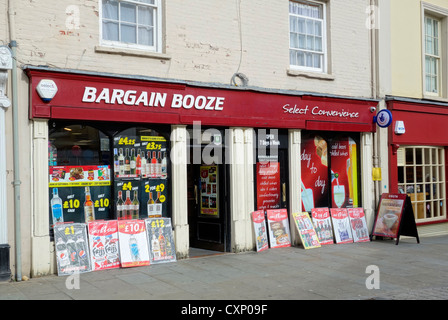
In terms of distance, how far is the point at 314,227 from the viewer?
1130 centimetres

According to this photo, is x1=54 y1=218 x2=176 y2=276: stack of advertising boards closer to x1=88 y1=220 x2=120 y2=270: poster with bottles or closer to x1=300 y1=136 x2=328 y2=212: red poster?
x1=88 y1=220 x2=120 y2=270: poster with bottles

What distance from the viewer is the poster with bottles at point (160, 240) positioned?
29.9ft

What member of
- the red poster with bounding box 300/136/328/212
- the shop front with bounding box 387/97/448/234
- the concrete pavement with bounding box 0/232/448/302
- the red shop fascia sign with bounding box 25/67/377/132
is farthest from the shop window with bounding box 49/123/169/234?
the shop front with bounding box 387/97/448/234

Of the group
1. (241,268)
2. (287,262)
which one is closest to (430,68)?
(287,262)

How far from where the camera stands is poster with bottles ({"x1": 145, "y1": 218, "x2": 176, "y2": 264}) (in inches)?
358

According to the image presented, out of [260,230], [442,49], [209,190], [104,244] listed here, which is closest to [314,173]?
[260,230]

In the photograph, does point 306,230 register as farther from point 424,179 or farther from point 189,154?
point 424,179

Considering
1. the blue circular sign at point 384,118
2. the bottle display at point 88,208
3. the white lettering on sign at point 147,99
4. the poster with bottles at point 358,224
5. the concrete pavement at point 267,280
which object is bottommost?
the concrete pavement at point 267,280

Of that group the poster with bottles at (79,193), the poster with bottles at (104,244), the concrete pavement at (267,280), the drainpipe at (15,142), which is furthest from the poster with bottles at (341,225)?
the drainpipe at (15,142)

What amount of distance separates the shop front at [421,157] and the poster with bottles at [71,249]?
7.87 m

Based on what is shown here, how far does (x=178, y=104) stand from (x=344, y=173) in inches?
191

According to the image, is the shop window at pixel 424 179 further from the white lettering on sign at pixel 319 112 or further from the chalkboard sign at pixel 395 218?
the white lettering on sign at pixel 319 112

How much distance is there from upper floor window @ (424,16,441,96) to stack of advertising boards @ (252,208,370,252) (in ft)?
15.1
